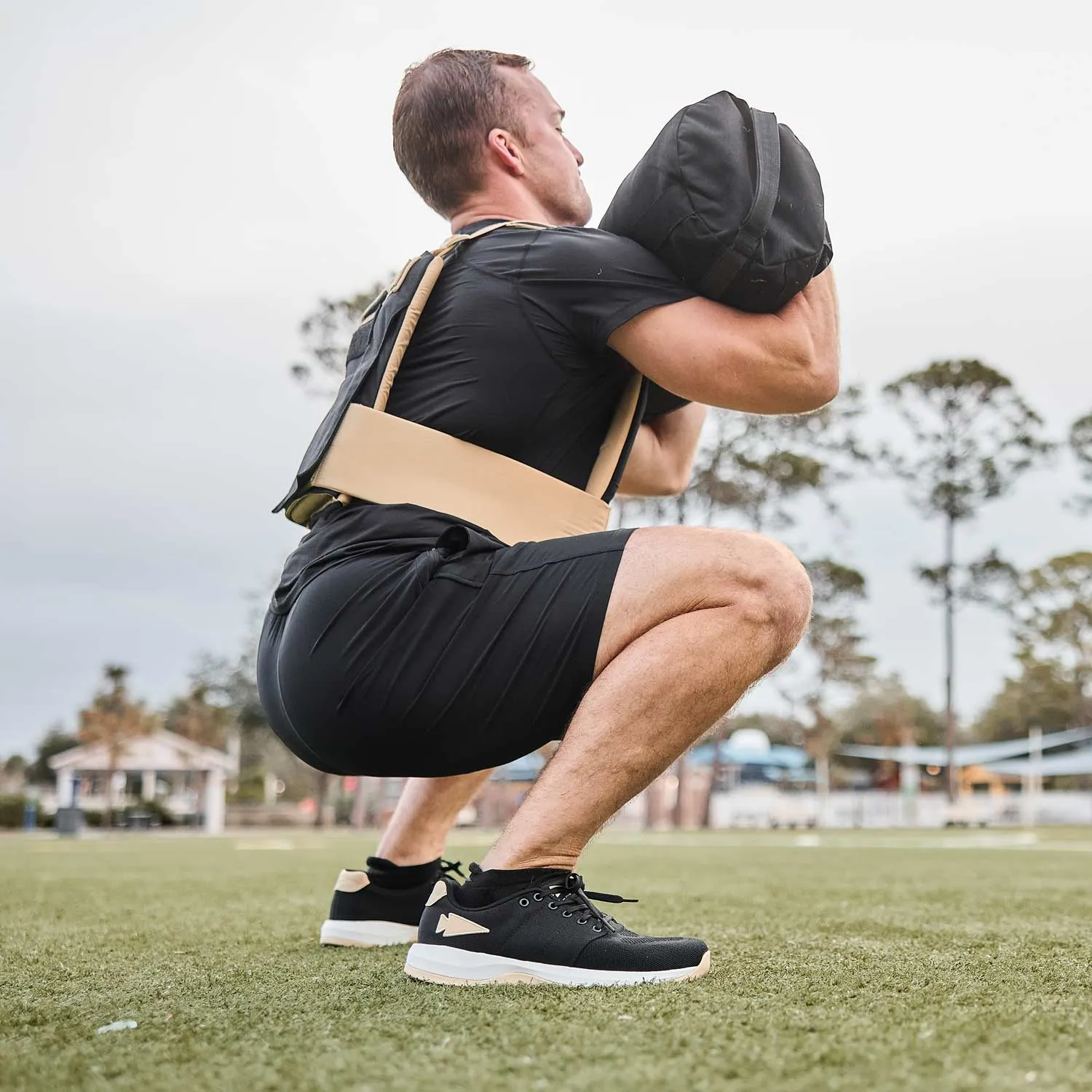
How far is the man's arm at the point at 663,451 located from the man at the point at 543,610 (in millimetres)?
390

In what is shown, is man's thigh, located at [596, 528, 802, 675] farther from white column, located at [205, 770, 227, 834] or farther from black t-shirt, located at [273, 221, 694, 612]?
white column, located at [205, 770, 227, 834]

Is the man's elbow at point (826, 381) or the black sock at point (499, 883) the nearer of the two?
the black sock at point (499, 883)

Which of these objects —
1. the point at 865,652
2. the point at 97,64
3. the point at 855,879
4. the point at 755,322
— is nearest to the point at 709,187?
the point at 755,322

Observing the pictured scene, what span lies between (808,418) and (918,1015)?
25801 millimetres

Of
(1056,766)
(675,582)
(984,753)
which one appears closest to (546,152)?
(675,582)

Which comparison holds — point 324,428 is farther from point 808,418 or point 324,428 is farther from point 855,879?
point 808,418

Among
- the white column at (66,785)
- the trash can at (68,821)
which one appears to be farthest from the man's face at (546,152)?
→ the white column at (66,785)

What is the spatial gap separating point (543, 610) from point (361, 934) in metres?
0.92

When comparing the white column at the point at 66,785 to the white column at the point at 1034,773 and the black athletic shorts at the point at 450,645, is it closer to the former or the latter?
the white column at the point at 1034,773

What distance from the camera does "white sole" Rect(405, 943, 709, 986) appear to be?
1.39 metres

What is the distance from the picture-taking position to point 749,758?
3347 cm

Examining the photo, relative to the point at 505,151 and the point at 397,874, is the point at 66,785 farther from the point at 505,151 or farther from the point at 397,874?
the point at 505,151

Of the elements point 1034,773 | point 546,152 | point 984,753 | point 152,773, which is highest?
point 546,152

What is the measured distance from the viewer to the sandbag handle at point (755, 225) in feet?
5.18
